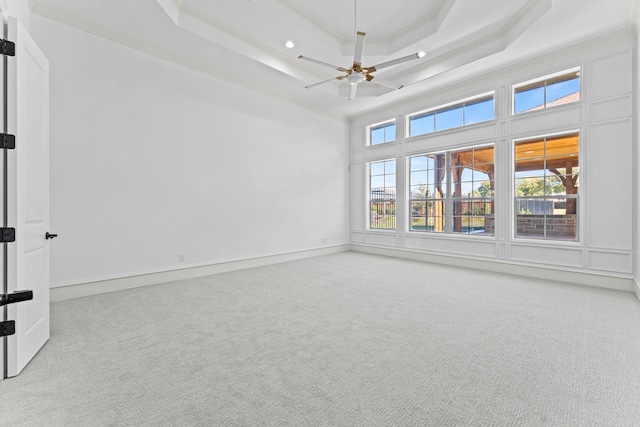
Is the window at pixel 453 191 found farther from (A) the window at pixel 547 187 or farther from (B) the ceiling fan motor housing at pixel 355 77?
(B) the ceiling fan motor housing at pixel 355 77

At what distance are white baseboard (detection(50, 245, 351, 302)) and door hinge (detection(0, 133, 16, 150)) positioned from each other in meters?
2.36

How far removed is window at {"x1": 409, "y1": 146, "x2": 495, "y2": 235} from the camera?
556 centimetres

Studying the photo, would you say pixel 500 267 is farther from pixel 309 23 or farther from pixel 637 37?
pixel 309 23

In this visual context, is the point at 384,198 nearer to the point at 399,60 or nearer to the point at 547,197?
the point at 547,197

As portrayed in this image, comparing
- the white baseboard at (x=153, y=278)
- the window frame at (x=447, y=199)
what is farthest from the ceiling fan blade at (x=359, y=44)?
the white baseboard at (x=153, y=278)

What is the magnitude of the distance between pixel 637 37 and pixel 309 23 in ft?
14.3

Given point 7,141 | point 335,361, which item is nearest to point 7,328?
point 7,141

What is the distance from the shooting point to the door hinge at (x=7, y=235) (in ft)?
6.44

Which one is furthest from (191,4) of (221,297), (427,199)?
(427,199)

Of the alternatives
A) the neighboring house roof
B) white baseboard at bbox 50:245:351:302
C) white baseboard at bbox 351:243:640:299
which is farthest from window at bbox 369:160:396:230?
the neighboring house roof

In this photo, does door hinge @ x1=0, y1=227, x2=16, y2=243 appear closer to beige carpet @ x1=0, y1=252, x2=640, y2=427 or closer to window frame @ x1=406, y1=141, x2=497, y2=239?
beige carpet @ x1=0, y1=252, x2=640, y2=427

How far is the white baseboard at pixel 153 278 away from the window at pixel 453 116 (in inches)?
156

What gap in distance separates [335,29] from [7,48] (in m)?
3.89

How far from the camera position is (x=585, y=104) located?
14.1ft
